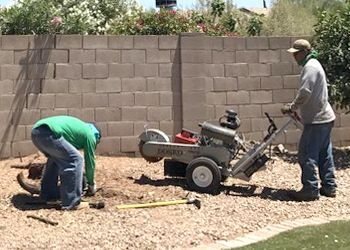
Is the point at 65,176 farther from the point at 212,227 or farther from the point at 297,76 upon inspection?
the point at 297,76

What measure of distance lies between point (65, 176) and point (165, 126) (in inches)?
144

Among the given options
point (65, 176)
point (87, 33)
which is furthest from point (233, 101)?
point (65, 176)

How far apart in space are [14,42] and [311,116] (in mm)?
4632

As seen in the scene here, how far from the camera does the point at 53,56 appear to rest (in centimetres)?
1062

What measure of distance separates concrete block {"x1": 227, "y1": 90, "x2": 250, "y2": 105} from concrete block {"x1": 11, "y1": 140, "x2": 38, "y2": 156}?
3359 millimetres

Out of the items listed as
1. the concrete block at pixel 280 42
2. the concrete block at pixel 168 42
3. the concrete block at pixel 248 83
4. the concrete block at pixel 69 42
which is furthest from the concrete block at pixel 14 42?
the concrete block at pixel 280 42

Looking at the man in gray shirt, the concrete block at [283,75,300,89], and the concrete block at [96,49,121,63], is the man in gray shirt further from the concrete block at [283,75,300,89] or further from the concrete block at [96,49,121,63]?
the concrete block at [96,49,121,63]

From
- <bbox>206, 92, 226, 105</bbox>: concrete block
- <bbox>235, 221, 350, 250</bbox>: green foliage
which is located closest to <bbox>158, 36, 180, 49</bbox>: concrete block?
<bbox>206, 92, 226, 105</bbox>: concrete block

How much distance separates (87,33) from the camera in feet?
39.3

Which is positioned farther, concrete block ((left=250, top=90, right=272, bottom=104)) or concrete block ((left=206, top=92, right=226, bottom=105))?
concrete block ((left=250, top=90, right=272, bottom=104))

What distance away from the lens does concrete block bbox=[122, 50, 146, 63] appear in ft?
36.0

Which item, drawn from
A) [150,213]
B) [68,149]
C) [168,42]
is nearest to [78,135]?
[68,149]

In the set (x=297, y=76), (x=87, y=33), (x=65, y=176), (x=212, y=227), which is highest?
(x=87, y=33)

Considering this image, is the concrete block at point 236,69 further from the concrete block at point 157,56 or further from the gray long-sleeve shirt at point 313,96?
the gray long-sleeve shirt at point 313,96
